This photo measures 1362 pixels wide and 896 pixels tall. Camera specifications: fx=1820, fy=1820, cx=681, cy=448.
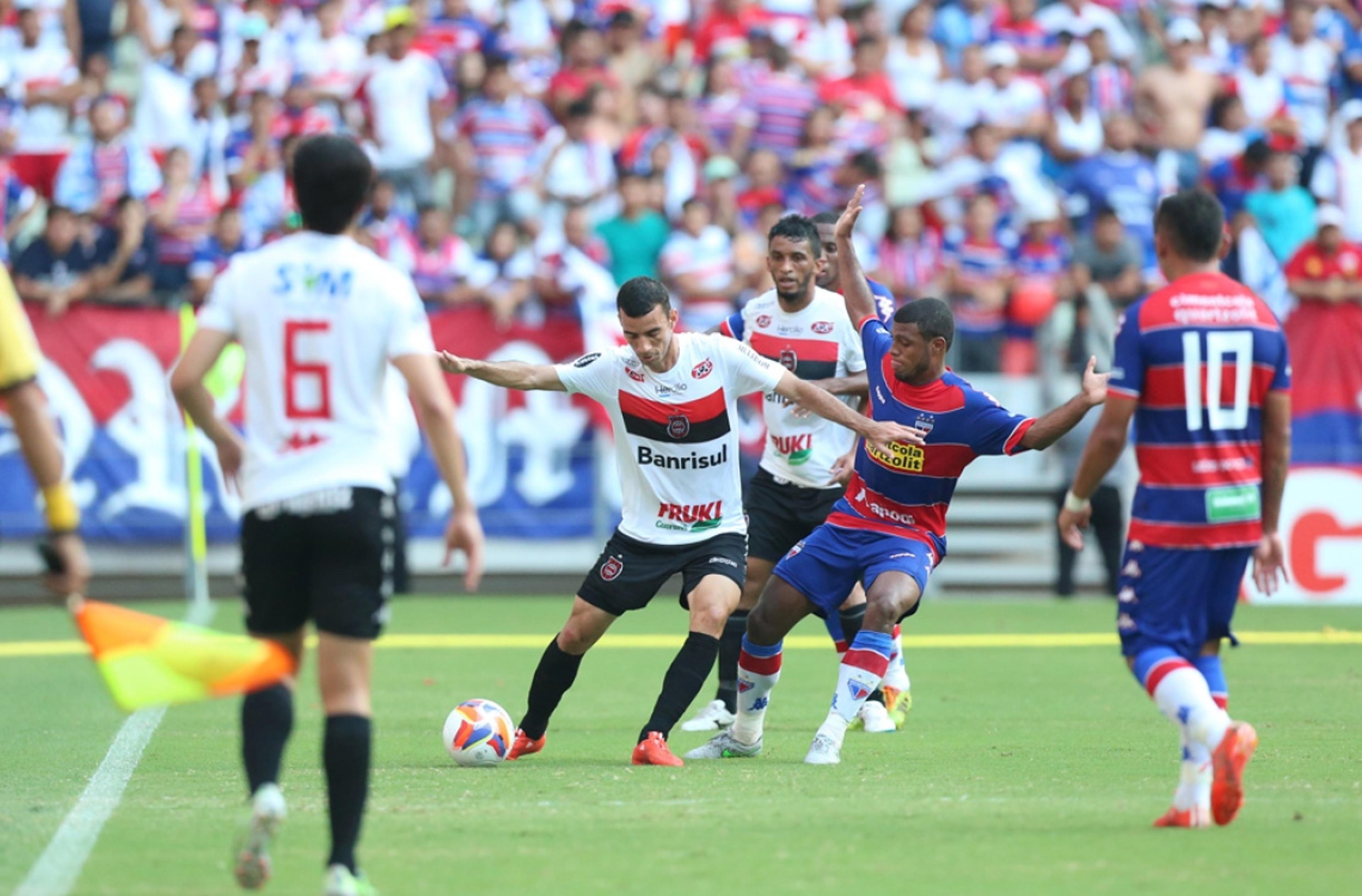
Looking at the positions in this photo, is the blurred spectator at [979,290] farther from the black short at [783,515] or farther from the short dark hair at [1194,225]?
the short dark hair at [1194,225]

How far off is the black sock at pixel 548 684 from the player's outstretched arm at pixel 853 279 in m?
2.45

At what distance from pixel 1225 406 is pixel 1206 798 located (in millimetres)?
1449

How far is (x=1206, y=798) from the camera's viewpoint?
6.71 m

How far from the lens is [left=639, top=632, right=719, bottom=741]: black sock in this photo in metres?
8.88

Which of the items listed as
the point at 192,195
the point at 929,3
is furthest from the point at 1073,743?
the point at 929,3

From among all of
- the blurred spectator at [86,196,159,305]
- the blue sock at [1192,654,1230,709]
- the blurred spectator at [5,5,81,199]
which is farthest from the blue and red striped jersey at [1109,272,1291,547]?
the blurred spectator at [5,5,81,199]

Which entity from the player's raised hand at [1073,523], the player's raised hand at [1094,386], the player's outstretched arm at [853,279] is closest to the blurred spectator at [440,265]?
the player's outstretched arm at [853,279]

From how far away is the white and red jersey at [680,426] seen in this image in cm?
916

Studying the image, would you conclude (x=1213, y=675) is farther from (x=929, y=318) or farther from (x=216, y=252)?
(x=216, y=252)

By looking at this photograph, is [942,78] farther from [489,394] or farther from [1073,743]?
[1073,743]

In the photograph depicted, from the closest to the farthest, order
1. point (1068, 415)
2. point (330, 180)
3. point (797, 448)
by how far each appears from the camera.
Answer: point (330, 180) → point (1068, 415) → point (797, 448)

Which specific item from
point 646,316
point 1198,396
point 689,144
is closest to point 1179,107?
point 689,144

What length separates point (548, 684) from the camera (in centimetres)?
908

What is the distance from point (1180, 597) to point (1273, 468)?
62 centimetres
